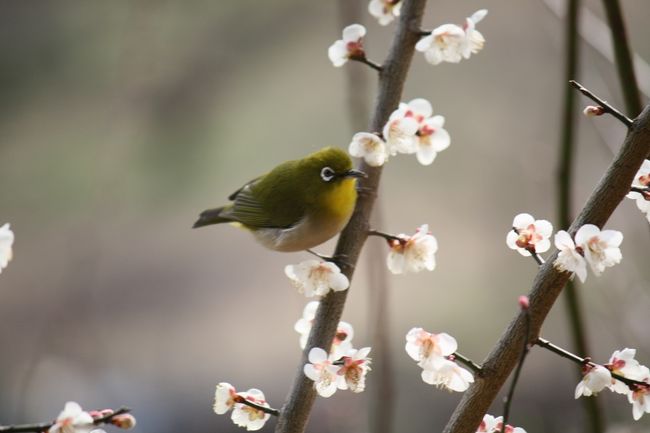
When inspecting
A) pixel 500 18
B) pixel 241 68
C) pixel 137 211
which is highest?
pixel 500 18

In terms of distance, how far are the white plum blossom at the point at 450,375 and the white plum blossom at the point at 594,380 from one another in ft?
0.43

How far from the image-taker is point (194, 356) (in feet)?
15.5

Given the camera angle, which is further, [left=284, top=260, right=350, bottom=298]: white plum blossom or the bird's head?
the bird's head

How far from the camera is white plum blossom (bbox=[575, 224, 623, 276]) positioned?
969 mm

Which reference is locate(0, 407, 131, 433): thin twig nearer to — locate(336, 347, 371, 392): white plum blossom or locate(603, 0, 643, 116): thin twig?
locate(336, 347, 371, 392): white plum blossom

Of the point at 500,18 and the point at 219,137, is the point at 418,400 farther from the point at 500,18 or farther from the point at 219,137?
the point at 500,18

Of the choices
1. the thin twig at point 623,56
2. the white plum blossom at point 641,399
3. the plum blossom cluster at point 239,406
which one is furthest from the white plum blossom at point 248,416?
the thin twig at point 623,56

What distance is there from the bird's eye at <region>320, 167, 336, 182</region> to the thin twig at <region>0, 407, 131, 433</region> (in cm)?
83

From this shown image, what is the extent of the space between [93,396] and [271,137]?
2256 mm

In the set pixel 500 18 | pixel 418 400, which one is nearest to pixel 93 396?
pixel 418 400

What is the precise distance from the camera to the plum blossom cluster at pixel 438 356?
1.07 m

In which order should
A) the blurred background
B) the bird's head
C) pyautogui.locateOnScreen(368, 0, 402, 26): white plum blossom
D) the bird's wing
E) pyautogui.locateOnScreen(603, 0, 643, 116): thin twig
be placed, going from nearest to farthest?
pyautogui.locateOnScreen(603, 0, 643, 116): thin twig < pyautogui.locateOnScreen(368, 0, 402, 26): white plum blossom < the bird's head < the bird's wing < the blurred background

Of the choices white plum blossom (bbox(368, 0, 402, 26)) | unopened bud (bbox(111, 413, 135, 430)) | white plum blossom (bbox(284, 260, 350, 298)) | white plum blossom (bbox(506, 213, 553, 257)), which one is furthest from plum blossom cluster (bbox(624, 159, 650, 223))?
unopened bud (bbox(111, 413, 135, 430))

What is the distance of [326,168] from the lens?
1711 millimetres
